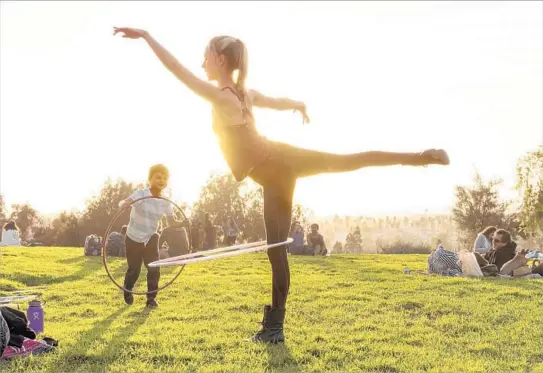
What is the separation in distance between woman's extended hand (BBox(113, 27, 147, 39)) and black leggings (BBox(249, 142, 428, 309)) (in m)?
1.89

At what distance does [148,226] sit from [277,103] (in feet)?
14.6

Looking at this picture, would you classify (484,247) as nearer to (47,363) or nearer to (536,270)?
(536,270)

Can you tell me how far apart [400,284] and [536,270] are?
531 centimetres

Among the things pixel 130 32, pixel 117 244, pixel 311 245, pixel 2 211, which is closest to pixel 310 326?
pixel 130 32

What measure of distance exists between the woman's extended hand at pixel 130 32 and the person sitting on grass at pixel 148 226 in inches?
178

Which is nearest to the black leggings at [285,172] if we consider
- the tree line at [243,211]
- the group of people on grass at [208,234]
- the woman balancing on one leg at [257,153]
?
the woman balancing on one leg at [257,153]

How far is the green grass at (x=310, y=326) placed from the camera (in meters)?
6.65

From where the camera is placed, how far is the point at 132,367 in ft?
21.4

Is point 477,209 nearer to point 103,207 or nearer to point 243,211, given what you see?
point 243,211

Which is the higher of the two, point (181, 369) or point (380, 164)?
point (380, 164)

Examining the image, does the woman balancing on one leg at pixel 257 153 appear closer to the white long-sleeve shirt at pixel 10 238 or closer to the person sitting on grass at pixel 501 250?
the person sitting on grass at pixel 501 250

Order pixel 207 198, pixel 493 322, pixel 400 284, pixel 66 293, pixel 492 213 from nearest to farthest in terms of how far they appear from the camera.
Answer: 1. pixel 493 322
2. pixel 66 293
3. pixel 400 284
4. pixel 492 213
5. pixel 207 198

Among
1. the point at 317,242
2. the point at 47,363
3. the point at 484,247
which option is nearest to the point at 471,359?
the point at 47,363

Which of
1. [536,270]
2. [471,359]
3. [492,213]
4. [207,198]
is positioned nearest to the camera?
[471,359]
